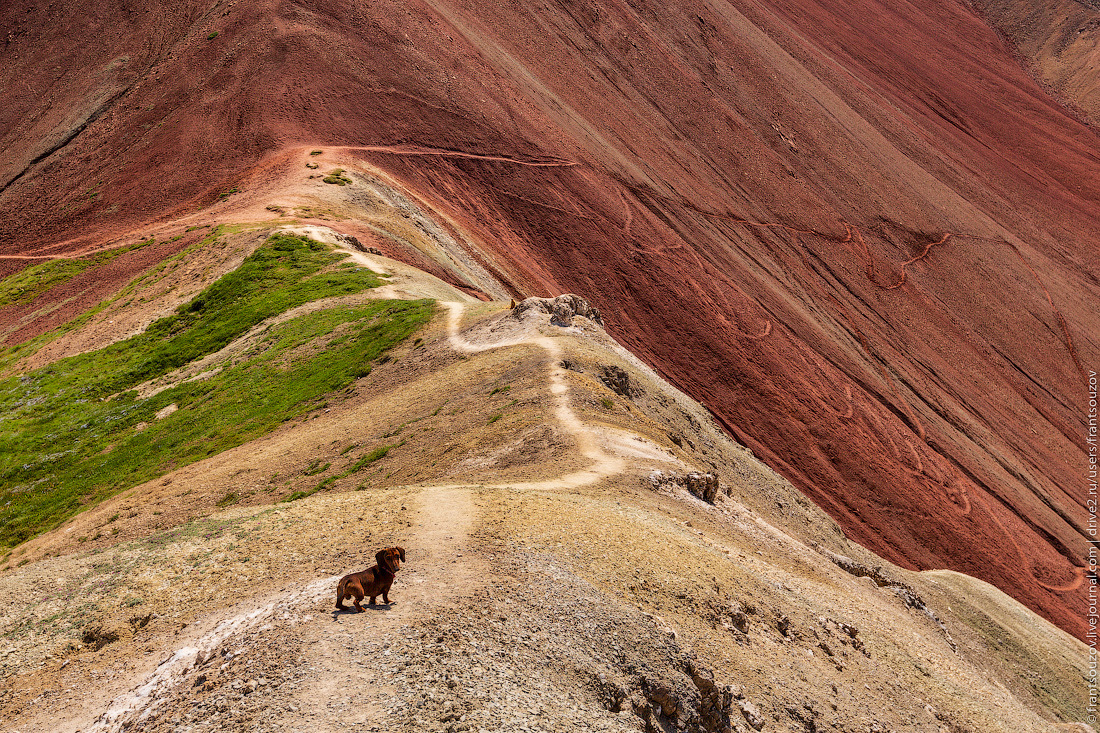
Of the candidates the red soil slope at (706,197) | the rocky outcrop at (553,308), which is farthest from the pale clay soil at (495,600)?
the red soil slope at (706,197)

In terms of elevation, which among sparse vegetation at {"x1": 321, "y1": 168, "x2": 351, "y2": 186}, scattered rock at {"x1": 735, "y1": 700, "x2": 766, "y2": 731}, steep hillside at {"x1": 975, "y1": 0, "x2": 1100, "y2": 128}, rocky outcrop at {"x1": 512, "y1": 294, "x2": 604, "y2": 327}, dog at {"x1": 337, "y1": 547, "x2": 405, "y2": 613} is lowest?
scattered rock at {"x1": 735, "y1": 700, "x2": 766, "y2": 731}

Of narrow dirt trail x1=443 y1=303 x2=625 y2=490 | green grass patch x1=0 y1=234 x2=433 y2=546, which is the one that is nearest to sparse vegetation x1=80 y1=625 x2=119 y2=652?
narrow dirt trail x1=443 y1=303 x2=625 y2=490

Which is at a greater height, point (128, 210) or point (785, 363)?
point (128, 210)

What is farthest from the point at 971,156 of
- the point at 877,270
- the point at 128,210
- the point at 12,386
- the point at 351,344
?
the point at 12,386


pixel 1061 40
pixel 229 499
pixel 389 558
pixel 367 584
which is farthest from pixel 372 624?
pixel 1061 40

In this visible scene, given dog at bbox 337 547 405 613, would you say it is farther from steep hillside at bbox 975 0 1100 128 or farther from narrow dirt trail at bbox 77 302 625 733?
steep hillside at bbox 975 0 1100 128

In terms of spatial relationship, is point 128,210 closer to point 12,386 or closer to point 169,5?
point 12,386
